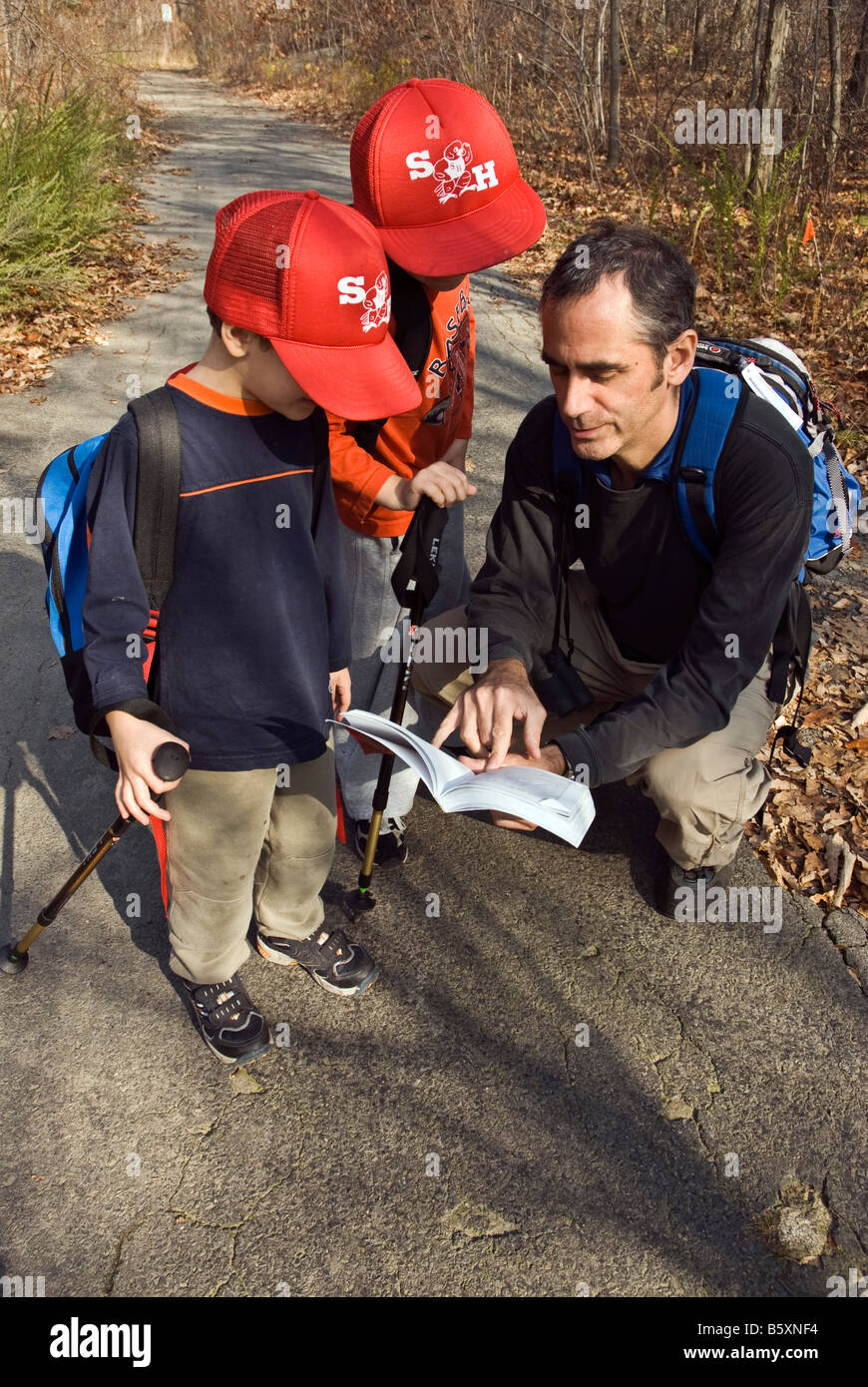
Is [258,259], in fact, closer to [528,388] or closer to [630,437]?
[630,437]

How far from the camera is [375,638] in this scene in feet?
9.48

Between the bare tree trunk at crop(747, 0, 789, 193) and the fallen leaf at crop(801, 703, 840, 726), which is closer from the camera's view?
the fallen leaf at crop(801, 703, 840, 726)

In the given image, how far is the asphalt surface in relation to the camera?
83.3 inches

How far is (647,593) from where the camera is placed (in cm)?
281

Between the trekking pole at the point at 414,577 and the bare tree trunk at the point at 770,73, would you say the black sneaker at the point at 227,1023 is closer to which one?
the trekking pole at the point at 414,577

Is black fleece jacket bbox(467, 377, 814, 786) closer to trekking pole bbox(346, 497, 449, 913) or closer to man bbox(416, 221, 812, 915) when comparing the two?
man bbox(416, 221, 812, 915)

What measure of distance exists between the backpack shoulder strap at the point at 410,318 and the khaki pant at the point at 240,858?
0.96 m

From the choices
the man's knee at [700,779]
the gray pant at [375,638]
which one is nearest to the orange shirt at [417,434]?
the gray pant at [375,638]

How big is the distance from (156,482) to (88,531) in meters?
0.17

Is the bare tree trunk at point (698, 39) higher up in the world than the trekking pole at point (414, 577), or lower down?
higher up

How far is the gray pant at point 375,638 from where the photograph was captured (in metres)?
A: 2.75

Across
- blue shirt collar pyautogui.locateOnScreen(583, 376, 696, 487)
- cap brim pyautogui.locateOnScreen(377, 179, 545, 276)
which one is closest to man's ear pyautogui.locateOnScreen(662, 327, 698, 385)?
blue shirt collar pyautogui.locateOnScreen(583, 376, 696, 487)

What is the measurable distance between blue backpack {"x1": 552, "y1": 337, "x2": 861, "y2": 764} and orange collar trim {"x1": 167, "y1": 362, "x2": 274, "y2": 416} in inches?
42.0

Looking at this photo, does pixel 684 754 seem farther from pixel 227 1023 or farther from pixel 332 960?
pixel 227 1023
